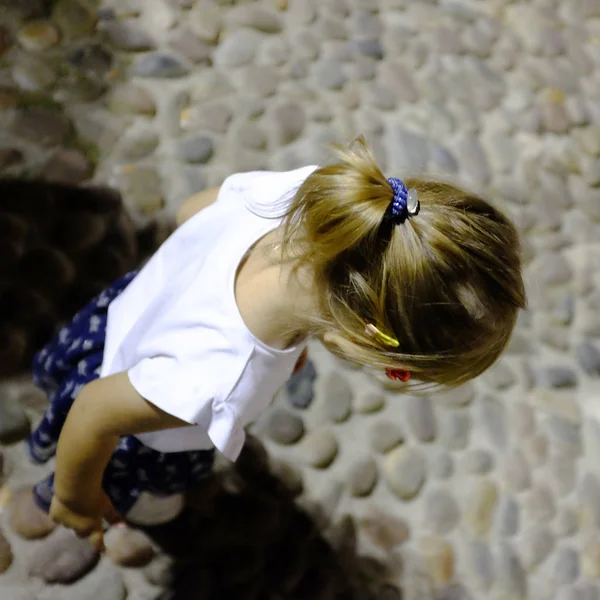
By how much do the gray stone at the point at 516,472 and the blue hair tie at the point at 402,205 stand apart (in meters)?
0.77

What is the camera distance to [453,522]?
1108 millimetres

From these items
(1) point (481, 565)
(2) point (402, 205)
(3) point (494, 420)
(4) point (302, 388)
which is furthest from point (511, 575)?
(2) point (402, 205)

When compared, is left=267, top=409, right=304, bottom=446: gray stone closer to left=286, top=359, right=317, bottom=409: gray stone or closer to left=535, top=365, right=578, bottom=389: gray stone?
left=286, top=359, right=317, bottom=409: gray stone

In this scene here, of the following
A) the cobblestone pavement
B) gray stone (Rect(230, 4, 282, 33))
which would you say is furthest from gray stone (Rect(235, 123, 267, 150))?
gray stone (Rect(230, 4, 282, 33))

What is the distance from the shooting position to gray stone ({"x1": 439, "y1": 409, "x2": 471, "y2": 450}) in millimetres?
1159

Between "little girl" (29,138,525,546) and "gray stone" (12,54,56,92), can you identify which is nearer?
"little girl" (29,138,525,546)

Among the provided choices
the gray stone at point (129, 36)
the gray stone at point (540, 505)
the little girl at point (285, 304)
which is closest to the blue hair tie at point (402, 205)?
the little girl at point (285, 304)

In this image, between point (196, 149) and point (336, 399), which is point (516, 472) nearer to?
point (336, 399)

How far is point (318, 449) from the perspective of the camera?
1078 millimetres

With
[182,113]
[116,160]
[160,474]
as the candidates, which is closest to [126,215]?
[116,160]

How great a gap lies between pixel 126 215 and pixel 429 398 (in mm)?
627

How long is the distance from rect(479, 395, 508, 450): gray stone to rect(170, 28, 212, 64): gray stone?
2.83ft

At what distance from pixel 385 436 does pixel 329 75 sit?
769 millimetres

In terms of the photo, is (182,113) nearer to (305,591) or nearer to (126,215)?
(126,215)
